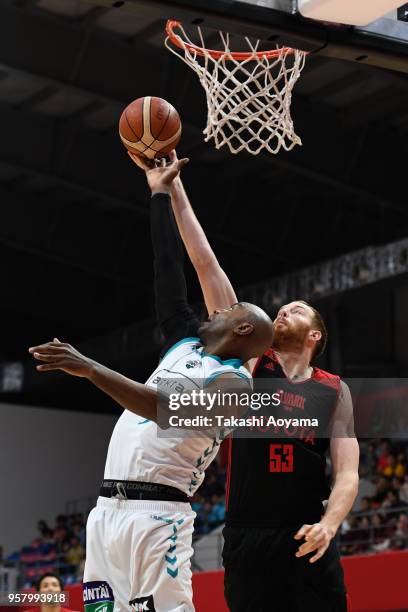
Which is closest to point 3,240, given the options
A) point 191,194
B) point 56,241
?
point 56,241

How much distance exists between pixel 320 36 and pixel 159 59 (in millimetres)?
8711

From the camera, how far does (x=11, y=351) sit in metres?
22.7

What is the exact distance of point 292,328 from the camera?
14.5 feet

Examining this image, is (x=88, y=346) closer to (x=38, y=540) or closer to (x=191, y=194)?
(x=38, y=540)

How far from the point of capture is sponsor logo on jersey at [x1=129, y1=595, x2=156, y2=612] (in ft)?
11.0

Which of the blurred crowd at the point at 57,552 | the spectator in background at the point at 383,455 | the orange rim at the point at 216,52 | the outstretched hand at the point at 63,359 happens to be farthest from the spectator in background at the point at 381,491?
the outstretched hand at the point at 63,359

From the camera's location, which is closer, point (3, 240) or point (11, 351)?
point (3, 240)

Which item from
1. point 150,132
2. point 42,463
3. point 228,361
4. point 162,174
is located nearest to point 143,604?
point 228,361

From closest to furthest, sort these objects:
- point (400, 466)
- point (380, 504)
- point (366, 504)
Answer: point (380, 504)
point (366, 504)
point (400, 466)

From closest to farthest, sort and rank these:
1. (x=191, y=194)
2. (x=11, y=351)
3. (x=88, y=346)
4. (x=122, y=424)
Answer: (x=122, y=424)
(x=191, y=194)
(x=88, y=346)
(x=11, y=351)

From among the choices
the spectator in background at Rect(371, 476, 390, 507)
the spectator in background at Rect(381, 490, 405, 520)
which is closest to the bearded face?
the spectator in background at Rect(381, 490, 405, 520)

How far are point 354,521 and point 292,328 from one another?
9.17 meters

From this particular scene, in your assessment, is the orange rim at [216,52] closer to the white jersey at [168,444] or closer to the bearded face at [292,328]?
the bearded face at [292,328]

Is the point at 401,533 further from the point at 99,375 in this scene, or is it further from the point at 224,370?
the point at 99,375
